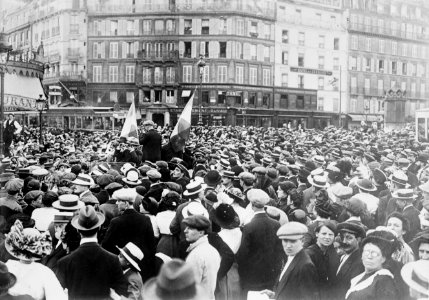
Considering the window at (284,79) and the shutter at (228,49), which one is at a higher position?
the shutter at (228,49)

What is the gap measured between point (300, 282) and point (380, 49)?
66591mm

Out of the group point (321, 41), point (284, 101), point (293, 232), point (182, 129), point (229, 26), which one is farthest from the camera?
point (321, 41)

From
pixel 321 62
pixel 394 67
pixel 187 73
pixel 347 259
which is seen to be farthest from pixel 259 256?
pixel 394 67

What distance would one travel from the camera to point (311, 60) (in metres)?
62.7

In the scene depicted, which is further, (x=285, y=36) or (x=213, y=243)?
(x=285, y=36)

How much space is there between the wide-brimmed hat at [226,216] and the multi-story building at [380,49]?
59074 mm

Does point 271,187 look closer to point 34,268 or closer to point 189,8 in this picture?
point 34,268

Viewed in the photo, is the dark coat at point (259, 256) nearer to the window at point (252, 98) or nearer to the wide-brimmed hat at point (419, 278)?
the wide-brimmed hat at point (419, 278)

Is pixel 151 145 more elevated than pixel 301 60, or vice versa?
pixel 301 60

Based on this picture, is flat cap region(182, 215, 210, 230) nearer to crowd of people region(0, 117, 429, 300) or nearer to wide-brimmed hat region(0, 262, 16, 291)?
crowd of people region(0, 117, 429, 300)

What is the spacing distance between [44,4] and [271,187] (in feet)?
190

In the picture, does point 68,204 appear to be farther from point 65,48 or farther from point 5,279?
point 65,48

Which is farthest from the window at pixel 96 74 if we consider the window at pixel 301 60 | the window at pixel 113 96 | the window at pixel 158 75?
the window at pixel 301 60

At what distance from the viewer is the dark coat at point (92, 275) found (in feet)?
17.1
